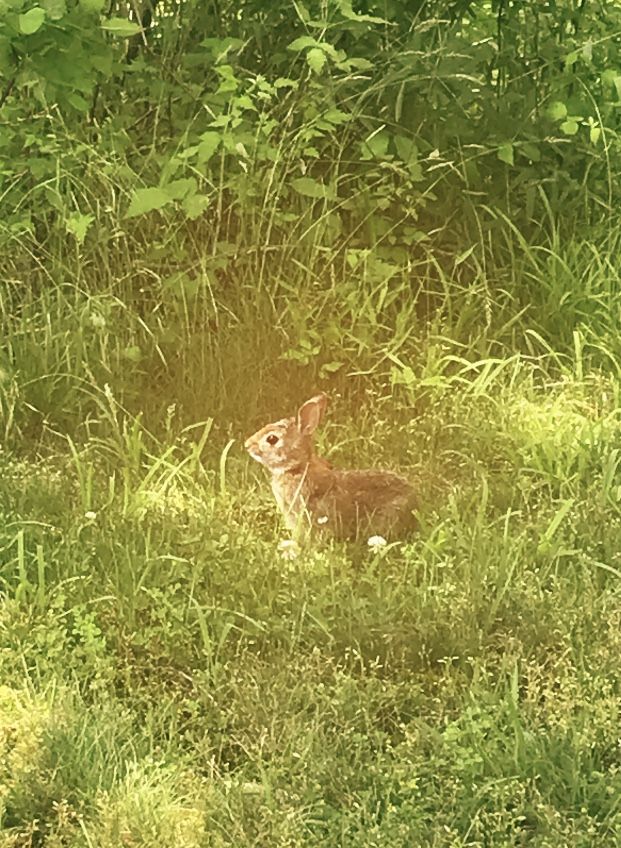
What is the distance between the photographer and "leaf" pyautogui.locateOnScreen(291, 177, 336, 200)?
14.4ft

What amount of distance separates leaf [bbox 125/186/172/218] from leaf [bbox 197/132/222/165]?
0.51 ft

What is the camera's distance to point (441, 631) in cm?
310

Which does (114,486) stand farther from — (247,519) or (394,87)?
(394,87)

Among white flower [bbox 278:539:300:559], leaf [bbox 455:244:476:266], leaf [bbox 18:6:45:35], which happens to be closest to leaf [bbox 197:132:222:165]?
leaf [bbox 18:6:45:35]

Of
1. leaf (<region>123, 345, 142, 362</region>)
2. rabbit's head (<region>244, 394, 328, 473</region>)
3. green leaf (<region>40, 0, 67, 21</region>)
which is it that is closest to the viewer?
rabbit's head (<region>244, 394, 328, 473</region>)

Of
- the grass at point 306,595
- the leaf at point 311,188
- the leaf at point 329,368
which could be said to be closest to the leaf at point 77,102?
the grass at point 306,595

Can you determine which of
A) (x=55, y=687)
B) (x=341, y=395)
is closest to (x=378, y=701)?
(x=55, y=687)

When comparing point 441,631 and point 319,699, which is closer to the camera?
point 319,699

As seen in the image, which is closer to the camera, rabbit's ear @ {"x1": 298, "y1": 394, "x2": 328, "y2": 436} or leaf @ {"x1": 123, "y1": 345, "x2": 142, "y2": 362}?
rabbit's ear @ {"x1": 298, "y1": 394, "x2": 328, "y2": 436}

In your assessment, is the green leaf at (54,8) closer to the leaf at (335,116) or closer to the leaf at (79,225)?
the leaf at (79,225)

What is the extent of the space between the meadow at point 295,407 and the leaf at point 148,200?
0.01m

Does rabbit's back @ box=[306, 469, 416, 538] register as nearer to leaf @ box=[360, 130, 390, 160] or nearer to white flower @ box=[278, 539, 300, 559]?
white flower @ box=[278, 539, 300, 559]

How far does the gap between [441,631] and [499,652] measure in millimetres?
137

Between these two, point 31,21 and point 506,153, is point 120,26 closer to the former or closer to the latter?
point 31,21
